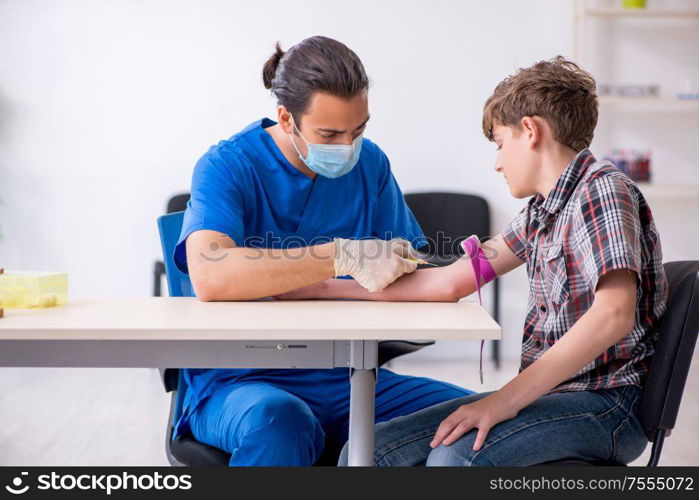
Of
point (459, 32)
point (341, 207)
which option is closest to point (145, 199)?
point (459, 32)

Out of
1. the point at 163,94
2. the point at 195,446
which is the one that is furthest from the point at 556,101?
the point at 163,94

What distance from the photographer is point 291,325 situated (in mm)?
1104

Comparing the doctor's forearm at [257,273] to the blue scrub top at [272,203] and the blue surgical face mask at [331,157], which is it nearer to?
the blue scrub top at [272,203]

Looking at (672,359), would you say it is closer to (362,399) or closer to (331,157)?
(362,399)

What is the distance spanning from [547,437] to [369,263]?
440 mm

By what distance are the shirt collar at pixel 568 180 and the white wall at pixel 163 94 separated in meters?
2.45

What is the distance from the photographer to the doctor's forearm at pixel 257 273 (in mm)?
1354

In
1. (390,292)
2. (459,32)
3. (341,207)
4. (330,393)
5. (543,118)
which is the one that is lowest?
(330,393)

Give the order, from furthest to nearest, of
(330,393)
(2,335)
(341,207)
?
(341,207) → (330,393) → (2,335)

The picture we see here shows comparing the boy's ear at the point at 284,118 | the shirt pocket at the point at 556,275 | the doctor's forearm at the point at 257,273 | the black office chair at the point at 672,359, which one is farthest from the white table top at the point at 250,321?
the boy's ear at the point at 284,118

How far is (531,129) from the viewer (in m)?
1.30

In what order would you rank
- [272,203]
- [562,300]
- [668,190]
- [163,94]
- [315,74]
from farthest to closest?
1. [163,94]
2. [668,190]
3. [272,203]
4. [315,74]
5. [562,300]

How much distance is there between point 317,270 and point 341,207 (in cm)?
31

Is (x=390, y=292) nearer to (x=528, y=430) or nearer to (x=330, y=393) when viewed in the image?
(x=330, y=393)
